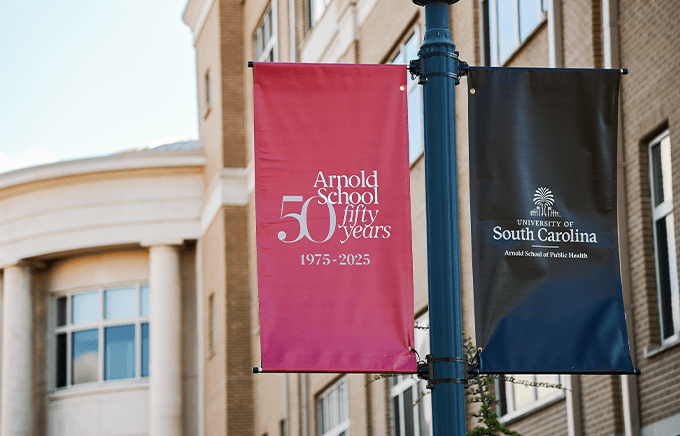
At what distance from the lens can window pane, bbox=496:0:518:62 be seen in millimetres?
15812

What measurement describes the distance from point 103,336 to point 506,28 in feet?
69.3

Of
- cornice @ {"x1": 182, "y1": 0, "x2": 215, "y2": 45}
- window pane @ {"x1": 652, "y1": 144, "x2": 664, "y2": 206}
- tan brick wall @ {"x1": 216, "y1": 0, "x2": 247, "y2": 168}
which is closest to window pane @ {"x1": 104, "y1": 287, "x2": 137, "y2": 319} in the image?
tan brick wall @ {"x1": 216, "y1": 0, "x2": 247, "y2": 168}

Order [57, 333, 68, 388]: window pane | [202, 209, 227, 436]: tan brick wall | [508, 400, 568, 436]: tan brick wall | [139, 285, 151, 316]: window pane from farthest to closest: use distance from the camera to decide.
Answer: [57, 333, 68, 388]: window pane, [139, 285, 151, 316]: window pane, [202, 209, 227, 436]: tan brick wall, [508, 400, 568, 436]: tan brick wall

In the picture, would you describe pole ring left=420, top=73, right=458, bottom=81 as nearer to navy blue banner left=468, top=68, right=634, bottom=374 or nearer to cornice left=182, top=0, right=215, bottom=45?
navy blue banner left=468, top=68, right=634, bottom=374

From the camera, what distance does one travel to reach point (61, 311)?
3503cm

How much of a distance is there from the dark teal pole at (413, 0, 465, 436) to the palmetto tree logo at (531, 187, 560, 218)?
0.58 m

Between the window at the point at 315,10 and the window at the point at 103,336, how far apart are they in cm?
1144

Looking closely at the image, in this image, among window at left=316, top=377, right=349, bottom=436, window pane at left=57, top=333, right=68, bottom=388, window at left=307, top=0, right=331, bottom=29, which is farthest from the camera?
window pane at left=57, top=333, right=68, bottom=388

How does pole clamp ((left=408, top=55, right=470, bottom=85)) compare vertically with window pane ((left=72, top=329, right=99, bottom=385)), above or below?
below

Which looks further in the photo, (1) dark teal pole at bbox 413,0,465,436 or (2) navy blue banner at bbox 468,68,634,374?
(2) navy blue banner at bbox 468,68,634,374

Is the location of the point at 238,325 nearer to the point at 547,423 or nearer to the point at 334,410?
the point at 334,410

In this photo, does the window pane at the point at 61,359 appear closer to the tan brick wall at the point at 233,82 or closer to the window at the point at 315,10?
the tan brick wall at the point at 233,82

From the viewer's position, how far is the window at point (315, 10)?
25103 mm

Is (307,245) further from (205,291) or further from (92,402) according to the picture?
(92,402)
